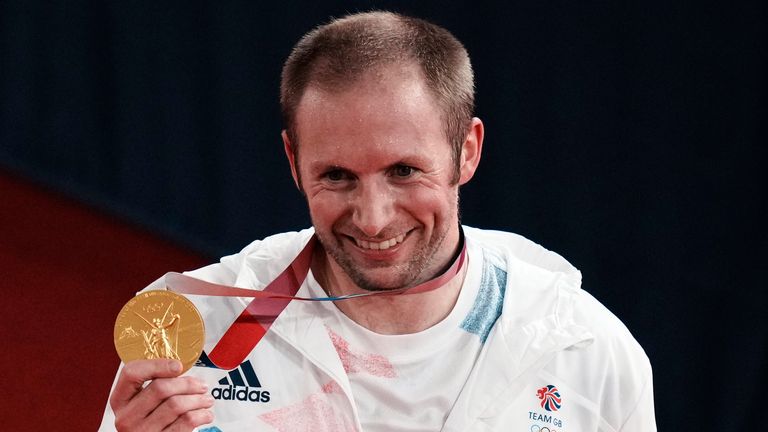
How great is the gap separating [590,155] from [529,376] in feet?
Answer: 8.25

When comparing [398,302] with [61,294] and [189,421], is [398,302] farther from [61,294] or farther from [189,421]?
[61,294]

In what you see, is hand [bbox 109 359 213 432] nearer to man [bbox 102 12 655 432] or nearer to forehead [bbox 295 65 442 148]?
man [bbox 102 12 655 432]

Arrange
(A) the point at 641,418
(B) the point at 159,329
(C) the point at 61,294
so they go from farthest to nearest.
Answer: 1. (C) the point at 61,294
2. (A) the point at 641,418
3. (B) the point at 159,329

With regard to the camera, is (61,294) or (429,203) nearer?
(429,203)

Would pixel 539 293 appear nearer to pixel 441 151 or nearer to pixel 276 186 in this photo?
pixel 441 151

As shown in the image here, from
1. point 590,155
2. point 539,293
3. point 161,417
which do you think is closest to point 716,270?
point 590,155

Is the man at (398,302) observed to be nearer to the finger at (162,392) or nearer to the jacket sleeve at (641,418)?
the jacket sleeve at (641,418)

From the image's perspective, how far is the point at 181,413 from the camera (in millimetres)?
2082

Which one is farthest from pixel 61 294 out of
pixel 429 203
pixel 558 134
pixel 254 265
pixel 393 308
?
pixel 429 203

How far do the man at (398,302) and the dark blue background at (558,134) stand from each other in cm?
216

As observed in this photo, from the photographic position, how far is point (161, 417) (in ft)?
6.87

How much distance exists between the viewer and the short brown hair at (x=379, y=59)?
2.38 metres

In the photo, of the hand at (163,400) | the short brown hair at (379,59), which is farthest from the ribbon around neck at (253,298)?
the hand at (163,400)

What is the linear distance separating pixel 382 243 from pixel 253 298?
369 millimetres
